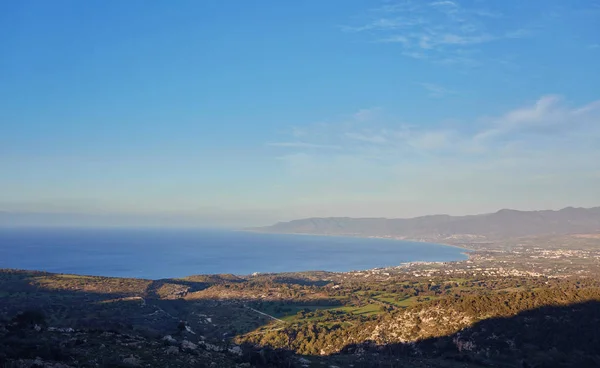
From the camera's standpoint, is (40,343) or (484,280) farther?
(484,280)

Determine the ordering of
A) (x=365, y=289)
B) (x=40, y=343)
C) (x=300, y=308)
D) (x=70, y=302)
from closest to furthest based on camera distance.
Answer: (x=40, y=343), (x=70, y=302), (x=300, y=308), (x=365, y=289)

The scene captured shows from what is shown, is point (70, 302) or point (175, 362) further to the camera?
point (70, 302)

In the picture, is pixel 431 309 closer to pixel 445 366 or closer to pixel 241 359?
pixel 445 366

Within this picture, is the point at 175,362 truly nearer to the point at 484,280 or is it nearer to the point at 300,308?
the point at 300,308

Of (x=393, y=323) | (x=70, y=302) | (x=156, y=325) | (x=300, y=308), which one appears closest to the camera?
(x=393, y=323)

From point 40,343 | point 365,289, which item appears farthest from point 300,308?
point 40,343

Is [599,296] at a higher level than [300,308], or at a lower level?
higher

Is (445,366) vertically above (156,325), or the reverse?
(445,366)

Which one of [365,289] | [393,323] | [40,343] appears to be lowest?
[365,289]

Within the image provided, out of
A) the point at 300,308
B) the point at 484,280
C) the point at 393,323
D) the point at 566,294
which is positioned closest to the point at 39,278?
the point at 300,308
